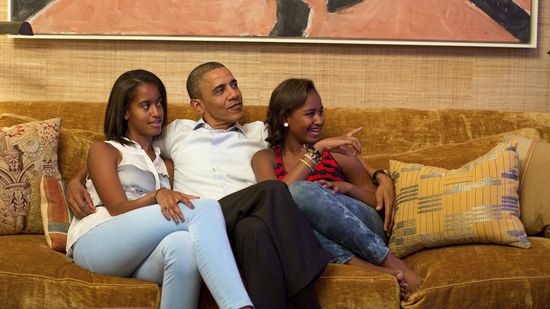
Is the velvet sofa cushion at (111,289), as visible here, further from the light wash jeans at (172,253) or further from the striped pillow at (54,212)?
the striped pillow at (54,212)

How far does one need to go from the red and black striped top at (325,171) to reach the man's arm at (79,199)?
0.66 m

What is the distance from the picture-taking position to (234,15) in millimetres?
3387

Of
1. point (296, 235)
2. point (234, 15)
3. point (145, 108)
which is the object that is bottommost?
point (296, 235)

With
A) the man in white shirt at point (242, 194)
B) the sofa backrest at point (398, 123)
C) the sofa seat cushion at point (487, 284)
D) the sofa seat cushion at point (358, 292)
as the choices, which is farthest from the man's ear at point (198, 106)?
the sofa seat cushion at point (487, 284)

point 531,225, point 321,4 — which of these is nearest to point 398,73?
point 321,4

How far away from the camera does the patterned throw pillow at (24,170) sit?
112 inches

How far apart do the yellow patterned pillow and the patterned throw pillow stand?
1237 mm

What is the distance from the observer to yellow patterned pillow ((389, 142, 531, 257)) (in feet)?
8.52

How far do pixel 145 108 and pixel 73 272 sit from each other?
25.7 inches

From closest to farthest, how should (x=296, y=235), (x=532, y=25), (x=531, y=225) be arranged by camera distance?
(x=296, y=235) → (x=531, y=225) → (x=532, y=25)

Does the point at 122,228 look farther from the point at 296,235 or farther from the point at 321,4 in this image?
the point at 321,4

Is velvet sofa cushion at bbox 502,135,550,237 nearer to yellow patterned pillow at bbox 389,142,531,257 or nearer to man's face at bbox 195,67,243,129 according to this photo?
yellow patterned pillow at bbox 389,142,531,257

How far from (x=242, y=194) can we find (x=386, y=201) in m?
0.55

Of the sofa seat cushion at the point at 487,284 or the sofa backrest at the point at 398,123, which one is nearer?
the sofa seat cushion at the point at 487,284
